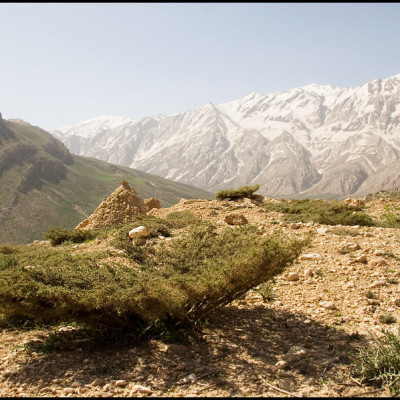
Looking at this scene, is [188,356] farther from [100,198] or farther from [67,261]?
[100,198]

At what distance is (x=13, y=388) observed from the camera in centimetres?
518

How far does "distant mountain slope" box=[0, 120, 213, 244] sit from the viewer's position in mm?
77500

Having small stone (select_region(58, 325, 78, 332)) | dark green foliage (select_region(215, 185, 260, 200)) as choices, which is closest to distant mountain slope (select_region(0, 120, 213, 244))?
dark green foliage (select_region(215, 185, 260, 200))

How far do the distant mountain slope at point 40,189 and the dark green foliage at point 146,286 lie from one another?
69591 millimetres

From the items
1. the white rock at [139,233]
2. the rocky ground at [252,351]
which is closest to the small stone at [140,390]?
the rocky ground at [252,351]

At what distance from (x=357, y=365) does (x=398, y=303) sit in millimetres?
2609

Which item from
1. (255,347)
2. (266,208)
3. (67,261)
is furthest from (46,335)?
(266,208)

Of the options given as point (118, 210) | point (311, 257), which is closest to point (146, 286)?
point (311, 257)

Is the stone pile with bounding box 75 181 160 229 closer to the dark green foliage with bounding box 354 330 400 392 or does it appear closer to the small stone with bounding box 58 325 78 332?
the small stone with bounding box 58 325 78 332

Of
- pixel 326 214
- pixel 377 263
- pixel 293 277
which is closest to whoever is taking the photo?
pixel 293 277

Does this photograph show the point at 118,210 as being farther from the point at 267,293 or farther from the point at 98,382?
the point at 98,382

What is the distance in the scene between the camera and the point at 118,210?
1823cm

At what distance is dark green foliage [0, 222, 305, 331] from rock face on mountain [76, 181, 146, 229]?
419 inches

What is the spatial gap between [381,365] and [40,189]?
107012 millimetres
